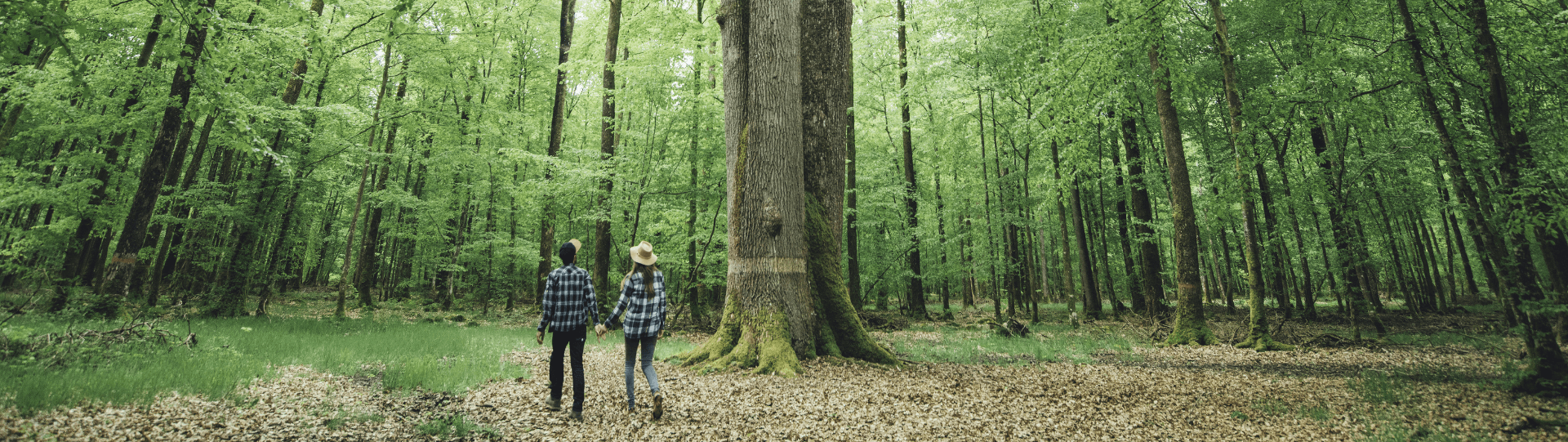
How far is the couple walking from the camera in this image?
195 inches

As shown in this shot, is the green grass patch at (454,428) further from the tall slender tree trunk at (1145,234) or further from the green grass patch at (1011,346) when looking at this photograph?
the tall slender tree trunk at (1145,234)

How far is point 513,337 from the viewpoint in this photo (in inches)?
449

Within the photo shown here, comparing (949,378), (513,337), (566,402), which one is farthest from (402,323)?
(949,378)

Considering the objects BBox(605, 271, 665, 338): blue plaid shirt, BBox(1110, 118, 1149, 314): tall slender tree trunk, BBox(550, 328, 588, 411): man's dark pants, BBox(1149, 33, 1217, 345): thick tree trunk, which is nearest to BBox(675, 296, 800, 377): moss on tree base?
BBox(605, 271, 665, 338): blue plaid shirt

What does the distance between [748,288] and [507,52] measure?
649 inches

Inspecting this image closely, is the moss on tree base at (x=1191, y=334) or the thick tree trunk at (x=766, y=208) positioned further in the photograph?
the moss on tree base at (x=1191, y=334)

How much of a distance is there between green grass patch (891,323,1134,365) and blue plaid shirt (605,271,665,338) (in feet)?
16.5

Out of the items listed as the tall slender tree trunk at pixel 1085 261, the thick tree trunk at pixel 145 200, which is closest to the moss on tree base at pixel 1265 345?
the tall slender tree trunk at pixel 1085 261

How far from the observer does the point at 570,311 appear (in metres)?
4.98

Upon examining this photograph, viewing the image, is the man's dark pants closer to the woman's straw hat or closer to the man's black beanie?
the man's black beanie

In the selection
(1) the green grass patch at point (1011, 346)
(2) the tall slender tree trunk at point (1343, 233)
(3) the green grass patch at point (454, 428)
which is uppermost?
(2) the tall slender tree trunk at point (1343, 233)

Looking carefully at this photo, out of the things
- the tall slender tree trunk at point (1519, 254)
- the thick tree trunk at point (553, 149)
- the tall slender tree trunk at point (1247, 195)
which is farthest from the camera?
the thick tree trunk at point (553, 149)

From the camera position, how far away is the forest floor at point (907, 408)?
4.42 m

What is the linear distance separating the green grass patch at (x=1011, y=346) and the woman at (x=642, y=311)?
500 cm
